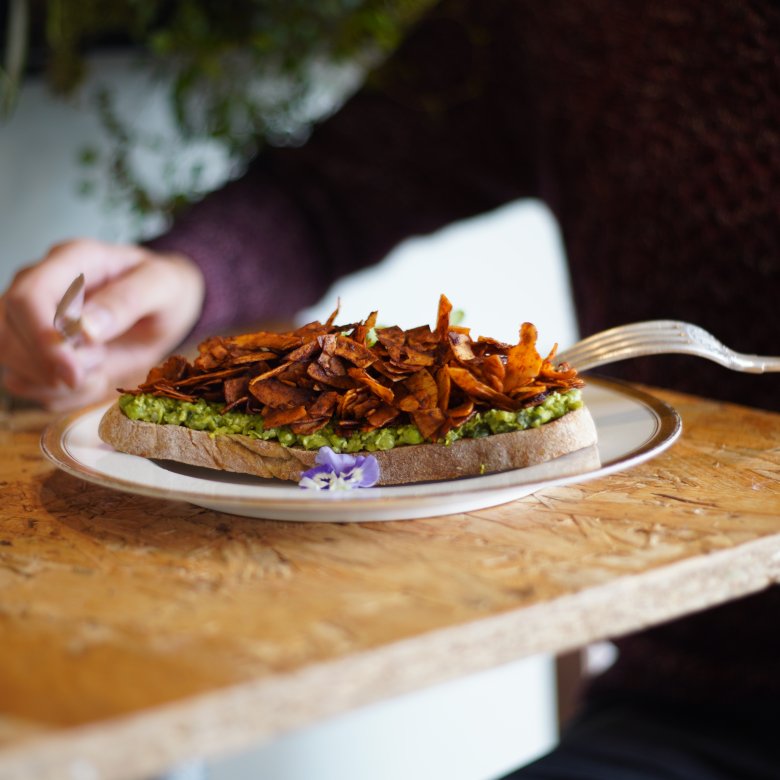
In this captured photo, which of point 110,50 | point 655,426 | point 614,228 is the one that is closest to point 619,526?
point 655,426

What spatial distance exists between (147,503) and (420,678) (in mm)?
321

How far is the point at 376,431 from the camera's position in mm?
670

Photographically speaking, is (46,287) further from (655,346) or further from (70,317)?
(655,346)

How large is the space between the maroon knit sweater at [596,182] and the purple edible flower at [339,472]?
68 cm

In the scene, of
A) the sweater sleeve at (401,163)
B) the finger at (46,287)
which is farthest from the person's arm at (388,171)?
the finger at (46,287)

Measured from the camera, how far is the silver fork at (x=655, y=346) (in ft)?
2.62

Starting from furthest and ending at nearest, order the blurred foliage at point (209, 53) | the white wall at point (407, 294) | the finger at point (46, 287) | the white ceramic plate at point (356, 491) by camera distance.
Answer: the blurred foliage at point (209, 53)
the white wall at point (407, 294)
the finger at point (46, 287)
the white ceramic plate at point (356, 491)

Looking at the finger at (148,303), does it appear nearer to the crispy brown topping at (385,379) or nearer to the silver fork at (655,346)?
the crispy brown topping at (385,379)

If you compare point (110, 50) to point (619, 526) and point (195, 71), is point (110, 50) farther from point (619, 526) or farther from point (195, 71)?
point (619, 526)

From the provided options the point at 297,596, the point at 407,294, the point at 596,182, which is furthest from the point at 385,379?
the point at 407,294

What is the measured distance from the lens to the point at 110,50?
2066 mm

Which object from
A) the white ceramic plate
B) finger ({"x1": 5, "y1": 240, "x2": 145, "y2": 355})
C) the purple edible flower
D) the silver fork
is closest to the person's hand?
finger ({"x1": 5, "y1": 240, "x2": 145, "y2": 355})

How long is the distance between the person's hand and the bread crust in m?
0.26

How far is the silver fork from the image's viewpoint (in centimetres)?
80
